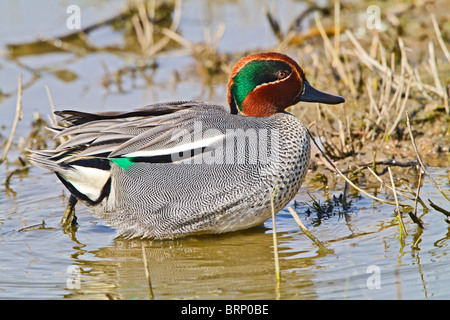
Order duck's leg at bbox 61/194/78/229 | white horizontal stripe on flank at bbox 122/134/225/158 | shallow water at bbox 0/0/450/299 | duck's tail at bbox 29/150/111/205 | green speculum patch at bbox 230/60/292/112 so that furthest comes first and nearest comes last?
duck's leg at bbox 61/194/78/229 → green speculum patch at bbox 230/60/292/112 → duck's tail at bbox 29/150/111/205 → white horizontal stripe on flank at bbox 122/134/225/158 → shallow water at bbox 0/0/450/299

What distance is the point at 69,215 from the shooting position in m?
4.52

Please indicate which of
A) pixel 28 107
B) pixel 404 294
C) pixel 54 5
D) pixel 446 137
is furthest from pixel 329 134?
pixel 54 5

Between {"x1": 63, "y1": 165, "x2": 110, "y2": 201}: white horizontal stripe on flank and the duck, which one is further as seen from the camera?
{"x1": 63, "y1": 165, "x2": 110, "y2": 201}: white horizontal stripe on flank

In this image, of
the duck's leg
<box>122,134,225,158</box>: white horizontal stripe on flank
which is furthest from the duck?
the duck's leg

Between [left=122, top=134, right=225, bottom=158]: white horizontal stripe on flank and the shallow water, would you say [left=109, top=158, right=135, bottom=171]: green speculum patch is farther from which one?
the shallow water

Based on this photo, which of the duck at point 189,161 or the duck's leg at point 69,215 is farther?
the duck's leg at point 69,215

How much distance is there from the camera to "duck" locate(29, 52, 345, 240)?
13.3 feet

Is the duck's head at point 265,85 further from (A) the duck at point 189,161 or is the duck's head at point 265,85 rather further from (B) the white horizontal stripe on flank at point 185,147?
(B) the white horizontal stripe on flank at point 185,147

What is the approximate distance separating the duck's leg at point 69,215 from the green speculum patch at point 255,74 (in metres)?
1.29

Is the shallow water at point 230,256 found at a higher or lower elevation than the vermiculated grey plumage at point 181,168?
lower

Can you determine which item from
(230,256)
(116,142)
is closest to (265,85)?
(116,142)

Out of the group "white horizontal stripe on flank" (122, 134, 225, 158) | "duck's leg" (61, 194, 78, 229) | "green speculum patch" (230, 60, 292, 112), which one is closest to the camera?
"white horizontal stripe on flank" (122, 134, 225, 158)

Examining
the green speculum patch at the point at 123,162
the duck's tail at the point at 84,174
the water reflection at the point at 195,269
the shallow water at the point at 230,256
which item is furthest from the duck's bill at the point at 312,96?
the duck's tail at the point at 84,174

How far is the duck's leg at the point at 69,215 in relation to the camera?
14.7 ft
